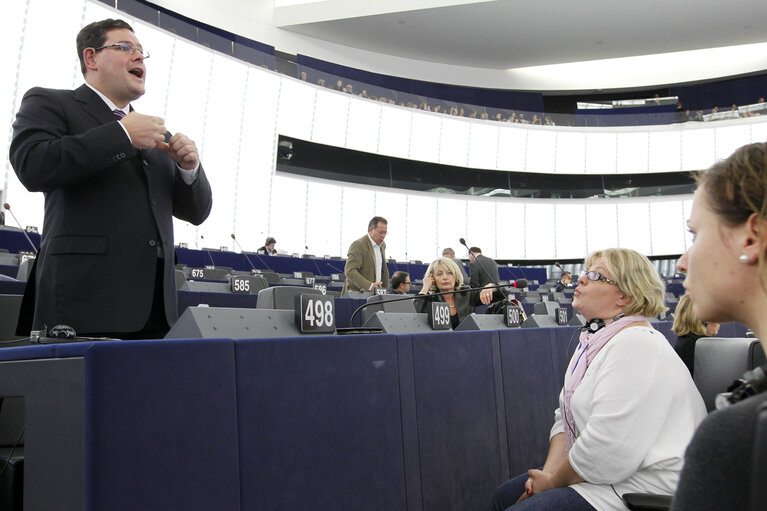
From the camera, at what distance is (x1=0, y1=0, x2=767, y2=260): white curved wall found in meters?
11.2

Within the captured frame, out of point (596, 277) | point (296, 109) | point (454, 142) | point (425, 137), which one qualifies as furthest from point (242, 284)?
point (454, 142)

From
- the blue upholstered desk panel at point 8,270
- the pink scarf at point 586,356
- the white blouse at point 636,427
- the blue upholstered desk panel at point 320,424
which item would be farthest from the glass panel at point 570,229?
the blue upholstered desk panel at point 320,424

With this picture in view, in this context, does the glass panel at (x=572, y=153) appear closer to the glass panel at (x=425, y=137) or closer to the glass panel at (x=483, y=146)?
the glass panel at (x=483, y=146)

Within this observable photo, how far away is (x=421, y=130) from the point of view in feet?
→ 59.6

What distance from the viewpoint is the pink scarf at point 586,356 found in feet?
5.95

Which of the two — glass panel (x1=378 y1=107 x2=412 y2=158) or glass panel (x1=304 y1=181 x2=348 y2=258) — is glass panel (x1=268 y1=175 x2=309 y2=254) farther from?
glass panel (x1=378 y1=107 x2=412 y2=158)

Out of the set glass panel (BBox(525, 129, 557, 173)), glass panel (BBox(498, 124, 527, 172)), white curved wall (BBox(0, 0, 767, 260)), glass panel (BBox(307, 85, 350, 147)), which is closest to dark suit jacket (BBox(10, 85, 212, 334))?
white curved wall (BBox(0, 0, 767, 260))

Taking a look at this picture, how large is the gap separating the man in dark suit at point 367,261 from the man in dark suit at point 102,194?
3.90 metres

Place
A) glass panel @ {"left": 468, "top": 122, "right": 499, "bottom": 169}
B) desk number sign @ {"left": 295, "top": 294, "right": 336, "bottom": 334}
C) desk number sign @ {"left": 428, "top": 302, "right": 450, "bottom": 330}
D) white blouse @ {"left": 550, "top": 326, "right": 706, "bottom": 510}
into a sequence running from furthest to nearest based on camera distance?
glass panel @ {"left": 468, "top": 122, "right": 499, "bottom": 169}
desk number sign @ {"left": 428, "top": 302, "right": 450, "bottom": 330}
desk number sign @ {"left": 295, "top": 294, "right": 336, "bottom": 334}
white blouse @ {"left": 550, "top": 326, "right": 706, "bottom": 510}

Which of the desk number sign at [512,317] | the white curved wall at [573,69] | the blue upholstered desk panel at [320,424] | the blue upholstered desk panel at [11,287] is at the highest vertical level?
the white curved wall at [573,69]

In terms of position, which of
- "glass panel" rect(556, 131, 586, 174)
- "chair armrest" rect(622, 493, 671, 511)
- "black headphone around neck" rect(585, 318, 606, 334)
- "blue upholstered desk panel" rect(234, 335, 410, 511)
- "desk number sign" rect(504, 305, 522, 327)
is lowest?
"chair armrest" rect(622, 493, 671, 511)

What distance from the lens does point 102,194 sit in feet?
5.42

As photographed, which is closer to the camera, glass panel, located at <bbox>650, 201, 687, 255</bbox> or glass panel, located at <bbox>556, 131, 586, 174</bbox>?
glass panel, located at <bbox>650, 201, 687, 255</bbox>

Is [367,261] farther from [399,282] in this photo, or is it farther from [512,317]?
[512,317]
